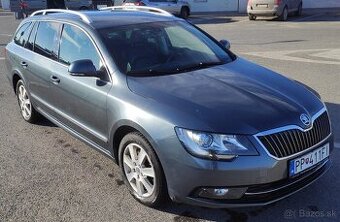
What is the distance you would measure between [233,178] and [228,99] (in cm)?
72

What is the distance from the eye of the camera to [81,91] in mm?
4398

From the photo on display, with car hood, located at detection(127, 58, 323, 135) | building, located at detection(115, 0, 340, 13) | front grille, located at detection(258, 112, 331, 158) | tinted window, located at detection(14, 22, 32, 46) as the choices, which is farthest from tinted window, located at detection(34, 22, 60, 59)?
building, located at detection(115, 0, 340, 13)

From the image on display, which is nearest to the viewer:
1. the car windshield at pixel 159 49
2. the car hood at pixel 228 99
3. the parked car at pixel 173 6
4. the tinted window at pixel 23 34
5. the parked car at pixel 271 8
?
the car hood at pixel 228 99

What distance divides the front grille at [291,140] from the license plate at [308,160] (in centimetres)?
7

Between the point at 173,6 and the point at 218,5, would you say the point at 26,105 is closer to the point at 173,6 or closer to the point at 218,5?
the point at 173,6

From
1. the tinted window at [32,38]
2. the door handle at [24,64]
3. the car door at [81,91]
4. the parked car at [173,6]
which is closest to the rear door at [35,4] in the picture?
the parked car at [173,6]

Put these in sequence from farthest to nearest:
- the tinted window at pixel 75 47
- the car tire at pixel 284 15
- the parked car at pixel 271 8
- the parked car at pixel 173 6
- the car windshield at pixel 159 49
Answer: the parked car at pixel 173 6
the car tire at pixel 284 15
the parked car at pixel 271 8
the tinted window at pixel 75 47
the car windshield at pixel 159 49

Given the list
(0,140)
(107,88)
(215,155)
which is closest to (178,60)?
(107,88)

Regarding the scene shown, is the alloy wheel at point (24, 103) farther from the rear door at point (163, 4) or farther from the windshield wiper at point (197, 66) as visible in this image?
the rear door at point (163, 4)

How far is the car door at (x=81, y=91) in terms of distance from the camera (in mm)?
4156

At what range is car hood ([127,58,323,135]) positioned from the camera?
10.9 feet

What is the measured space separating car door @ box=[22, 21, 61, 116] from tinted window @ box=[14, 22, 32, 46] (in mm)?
203

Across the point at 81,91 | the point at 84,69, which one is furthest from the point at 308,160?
the point at 81,91

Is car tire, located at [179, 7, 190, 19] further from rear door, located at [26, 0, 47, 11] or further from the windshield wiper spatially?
the windshield wiper
